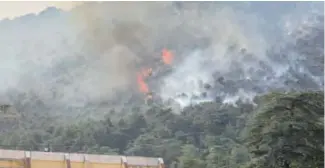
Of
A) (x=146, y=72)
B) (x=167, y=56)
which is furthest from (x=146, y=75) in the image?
(x=167, y=56)

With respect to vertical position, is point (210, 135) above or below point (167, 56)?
below

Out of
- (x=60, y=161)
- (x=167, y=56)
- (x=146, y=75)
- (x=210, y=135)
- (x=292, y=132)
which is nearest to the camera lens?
(x=292, y=132)

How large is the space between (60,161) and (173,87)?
22021mm

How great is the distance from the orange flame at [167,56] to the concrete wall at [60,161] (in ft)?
73.2

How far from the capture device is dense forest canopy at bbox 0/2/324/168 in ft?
26.9

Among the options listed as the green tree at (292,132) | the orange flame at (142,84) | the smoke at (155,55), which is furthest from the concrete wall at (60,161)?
the orange flame at (142,84)

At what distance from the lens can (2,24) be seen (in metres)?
26.1

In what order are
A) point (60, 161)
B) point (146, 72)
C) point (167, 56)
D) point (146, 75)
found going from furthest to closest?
point (167, 56) < point (146, 72) < point (146, 75) < point (60, 161)

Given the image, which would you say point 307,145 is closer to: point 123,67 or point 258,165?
point 258,165

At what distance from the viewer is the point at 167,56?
34.0 meters

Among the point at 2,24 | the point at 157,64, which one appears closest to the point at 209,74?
the point at 157,64

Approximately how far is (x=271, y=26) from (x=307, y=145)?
30333mm

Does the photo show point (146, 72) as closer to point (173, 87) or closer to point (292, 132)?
point (173, 87)

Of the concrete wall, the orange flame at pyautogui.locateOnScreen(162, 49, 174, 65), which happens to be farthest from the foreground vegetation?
the orange flame at pyautogui.locateOnScreen(162, 49, 174, 65)
